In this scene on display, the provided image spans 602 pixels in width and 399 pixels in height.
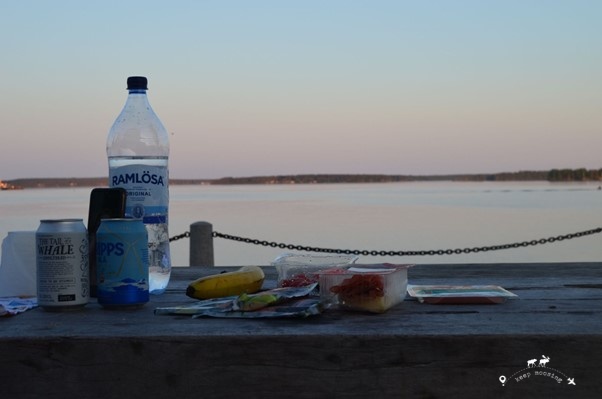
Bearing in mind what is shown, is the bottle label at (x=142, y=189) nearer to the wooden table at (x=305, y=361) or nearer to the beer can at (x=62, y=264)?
the beer can at (x=62, y=264)

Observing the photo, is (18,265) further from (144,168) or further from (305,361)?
(305,361)

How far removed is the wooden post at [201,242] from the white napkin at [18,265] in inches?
170

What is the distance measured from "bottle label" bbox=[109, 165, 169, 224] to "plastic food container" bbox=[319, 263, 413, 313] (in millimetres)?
483

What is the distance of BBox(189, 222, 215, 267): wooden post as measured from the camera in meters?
6.53

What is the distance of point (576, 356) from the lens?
145 cm

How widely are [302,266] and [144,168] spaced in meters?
0.47

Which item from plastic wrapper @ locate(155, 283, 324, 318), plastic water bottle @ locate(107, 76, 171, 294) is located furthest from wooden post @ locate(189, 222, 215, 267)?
plastic wrapper @ locate(155, 283, 324, 318)

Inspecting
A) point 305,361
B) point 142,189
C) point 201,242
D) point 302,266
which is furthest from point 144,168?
point 201,242

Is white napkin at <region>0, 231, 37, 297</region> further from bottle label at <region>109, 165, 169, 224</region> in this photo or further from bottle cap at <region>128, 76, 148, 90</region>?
bottle cap at <region>128, 76, 148, 90</region>

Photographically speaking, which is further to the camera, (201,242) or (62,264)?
(201,242)

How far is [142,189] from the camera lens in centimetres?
202

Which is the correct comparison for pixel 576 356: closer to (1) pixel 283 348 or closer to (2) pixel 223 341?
(1) pixel 283 348

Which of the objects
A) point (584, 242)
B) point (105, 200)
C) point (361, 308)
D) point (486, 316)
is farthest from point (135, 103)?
point (584, 242)

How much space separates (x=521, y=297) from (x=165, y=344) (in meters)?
0.91
